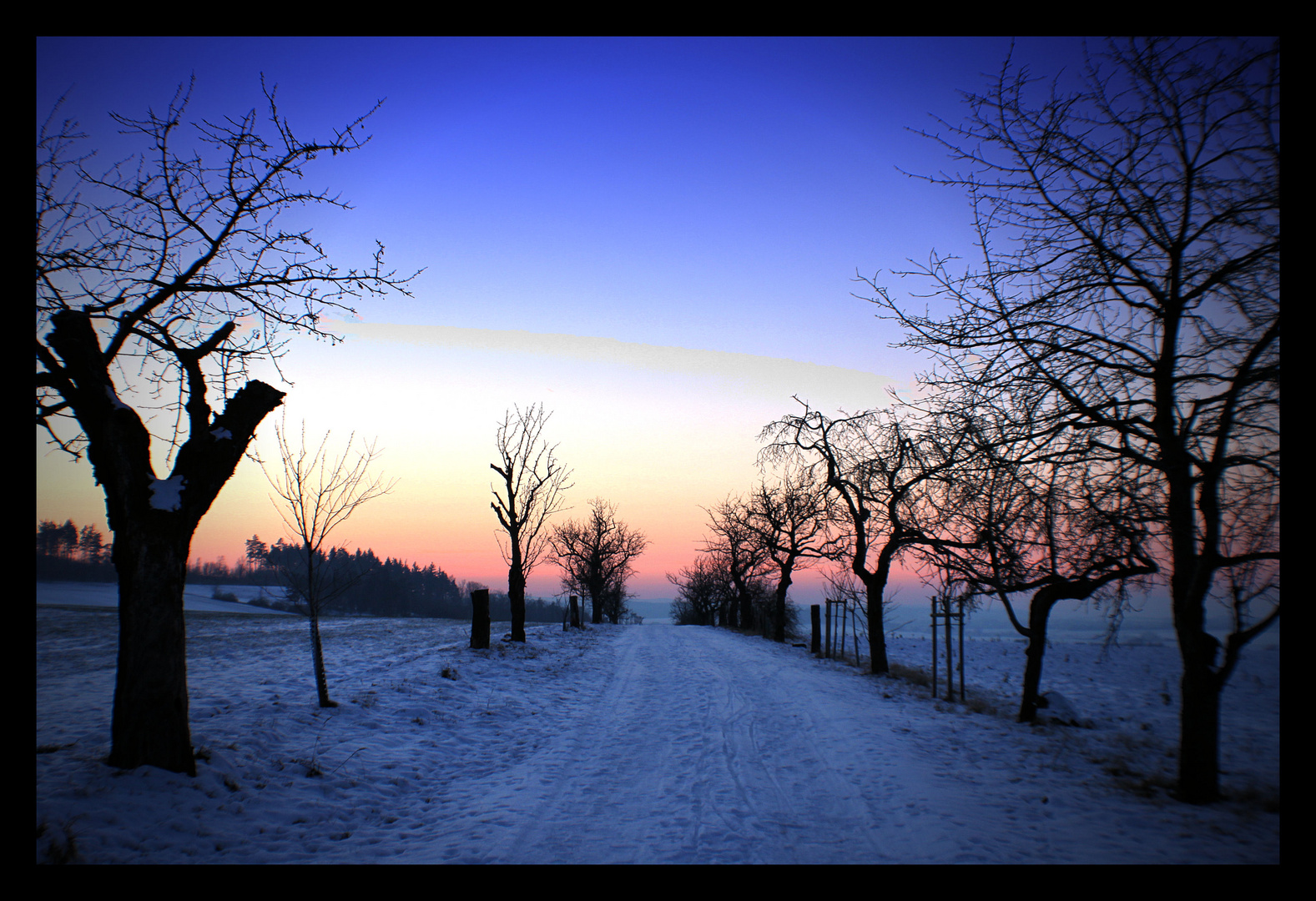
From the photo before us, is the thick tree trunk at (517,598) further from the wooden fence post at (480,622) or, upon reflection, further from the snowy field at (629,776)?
the snowy field at (629,776)

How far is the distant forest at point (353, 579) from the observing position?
122 ft

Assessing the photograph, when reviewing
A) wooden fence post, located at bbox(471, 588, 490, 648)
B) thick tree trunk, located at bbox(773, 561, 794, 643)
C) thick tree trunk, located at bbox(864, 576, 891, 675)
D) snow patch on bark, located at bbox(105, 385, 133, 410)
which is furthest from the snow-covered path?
thick tree trunk, located at bbox(773, 561, 794, 643)

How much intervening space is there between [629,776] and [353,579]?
234 inches

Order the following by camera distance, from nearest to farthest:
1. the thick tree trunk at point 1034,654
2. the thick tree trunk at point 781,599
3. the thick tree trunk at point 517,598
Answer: the thick tree trunk at point 1034,654 < the thick tree trunk at point 517,598 < the thick tree trunk at point 781,599

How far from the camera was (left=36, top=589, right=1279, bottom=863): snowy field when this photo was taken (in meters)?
4.21

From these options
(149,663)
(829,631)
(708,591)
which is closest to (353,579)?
(149,663)

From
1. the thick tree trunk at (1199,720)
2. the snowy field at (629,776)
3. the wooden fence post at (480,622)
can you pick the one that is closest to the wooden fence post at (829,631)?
the snowy field at (629,776)

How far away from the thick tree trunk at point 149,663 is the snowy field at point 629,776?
0.65 ft

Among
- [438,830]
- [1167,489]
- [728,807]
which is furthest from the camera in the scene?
[1167,489]

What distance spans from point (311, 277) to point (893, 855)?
28.3 ft
